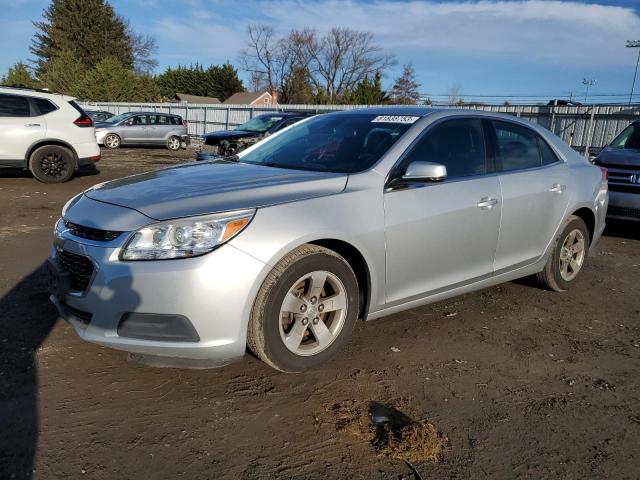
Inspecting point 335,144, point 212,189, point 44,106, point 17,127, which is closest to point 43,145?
point 17,127

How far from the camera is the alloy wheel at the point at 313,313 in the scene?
3020 millimetres

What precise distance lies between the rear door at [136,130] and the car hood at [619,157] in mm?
17827

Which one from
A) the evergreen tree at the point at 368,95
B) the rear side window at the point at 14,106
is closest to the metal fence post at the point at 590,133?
the rear side window at the point at 14,106

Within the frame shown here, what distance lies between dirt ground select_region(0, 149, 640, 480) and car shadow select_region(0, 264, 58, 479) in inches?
0.4

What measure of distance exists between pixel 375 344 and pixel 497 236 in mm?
1268

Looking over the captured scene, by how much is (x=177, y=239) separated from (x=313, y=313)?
92 cm

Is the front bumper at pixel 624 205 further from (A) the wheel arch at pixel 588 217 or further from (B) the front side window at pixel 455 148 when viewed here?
(B) the front side window at pixel 455 148

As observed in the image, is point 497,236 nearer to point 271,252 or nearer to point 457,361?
point 457,361

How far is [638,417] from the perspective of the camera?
2.85 meters

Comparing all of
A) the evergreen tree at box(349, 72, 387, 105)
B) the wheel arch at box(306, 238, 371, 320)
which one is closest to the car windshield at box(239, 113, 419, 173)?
the wheel arch at box(306, 238, 371, 320)

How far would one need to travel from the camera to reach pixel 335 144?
389 cm

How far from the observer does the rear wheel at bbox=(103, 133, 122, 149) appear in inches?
818

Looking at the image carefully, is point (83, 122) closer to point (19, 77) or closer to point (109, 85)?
point (109, 85)

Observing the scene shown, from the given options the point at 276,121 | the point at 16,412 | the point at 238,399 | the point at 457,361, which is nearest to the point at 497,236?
the point at 457,361
